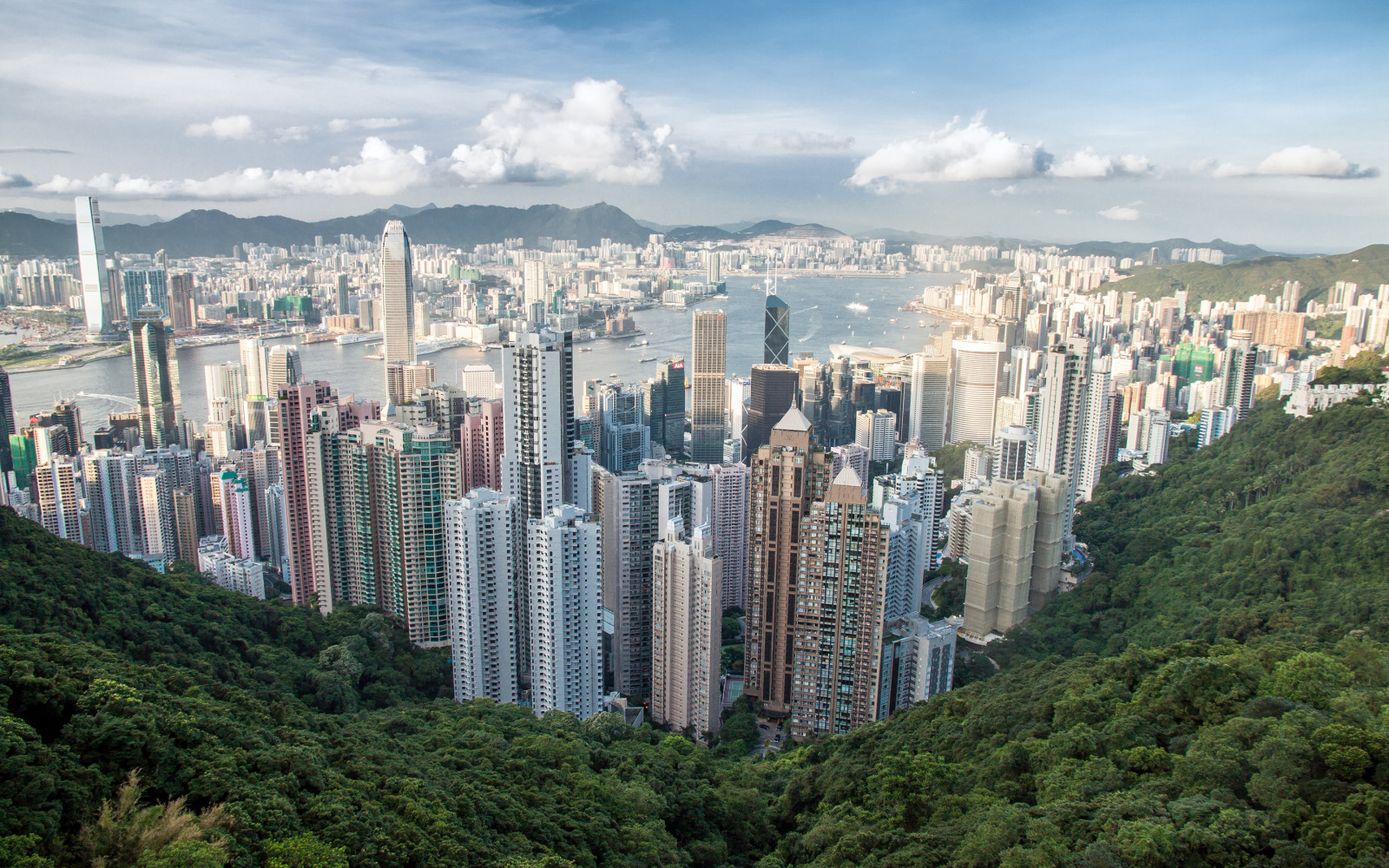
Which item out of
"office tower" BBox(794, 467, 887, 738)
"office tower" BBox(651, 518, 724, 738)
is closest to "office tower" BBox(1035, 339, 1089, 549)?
"office tower" BBox(794, 467, 887, 738)

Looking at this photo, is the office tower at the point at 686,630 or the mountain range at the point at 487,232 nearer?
the office tower at the point at 686,630

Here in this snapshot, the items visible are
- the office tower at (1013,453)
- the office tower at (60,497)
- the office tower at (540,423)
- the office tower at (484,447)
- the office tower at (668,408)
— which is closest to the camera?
the office tower at (540,423)

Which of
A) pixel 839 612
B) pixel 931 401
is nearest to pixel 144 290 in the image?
→ pixel 839 612

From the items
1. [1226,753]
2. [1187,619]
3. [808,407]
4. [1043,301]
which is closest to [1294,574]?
[1187,619]

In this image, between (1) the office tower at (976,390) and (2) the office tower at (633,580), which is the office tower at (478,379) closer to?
(2) the office tower at (633,580)

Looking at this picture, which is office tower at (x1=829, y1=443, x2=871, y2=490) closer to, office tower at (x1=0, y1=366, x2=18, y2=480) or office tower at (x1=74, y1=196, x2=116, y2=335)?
office tower at (x1=0, y1=366, x2=18, y2=480)

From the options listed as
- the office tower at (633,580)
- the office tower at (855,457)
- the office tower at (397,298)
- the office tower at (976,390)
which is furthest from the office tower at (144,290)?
the office tower at (976,390)
